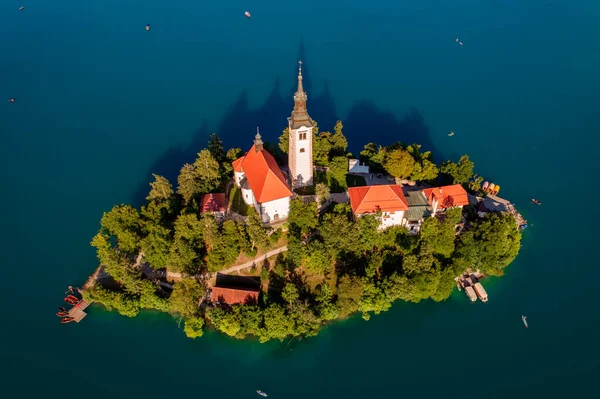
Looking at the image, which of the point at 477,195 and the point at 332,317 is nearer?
the point at 332,317

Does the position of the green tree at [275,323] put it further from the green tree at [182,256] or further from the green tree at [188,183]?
the green tree at [188,183]

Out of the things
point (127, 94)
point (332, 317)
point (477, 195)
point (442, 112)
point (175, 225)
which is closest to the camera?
point (332, 317)

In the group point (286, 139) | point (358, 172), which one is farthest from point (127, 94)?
point (358, 172)

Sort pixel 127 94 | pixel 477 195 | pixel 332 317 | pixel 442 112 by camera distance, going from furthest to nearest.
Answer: pixel 127 94 < pixel 442 112 < pixel 477 195 < pixel 332 317

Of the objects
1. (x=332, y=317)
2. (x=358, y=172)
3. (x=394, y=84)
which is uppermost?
(x=394, y=84)

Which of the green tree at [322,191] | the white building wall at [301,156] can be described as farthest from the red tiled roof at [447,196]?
the white building wall at [301,156]

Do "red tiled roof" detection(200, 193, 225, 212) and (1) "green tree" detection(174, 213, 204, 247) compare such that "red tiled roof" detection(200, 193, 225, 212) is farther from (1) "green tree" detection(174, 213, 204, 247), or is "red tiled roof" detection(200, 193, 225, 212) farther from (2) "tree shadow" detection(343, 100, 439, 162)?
(2) "tree shadow" detection(343, 100, 439, 162)

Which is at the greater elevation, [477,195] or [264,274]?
[477,195]

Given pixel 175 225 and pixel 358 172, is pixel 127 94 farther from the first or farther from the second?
pixel 358 172
